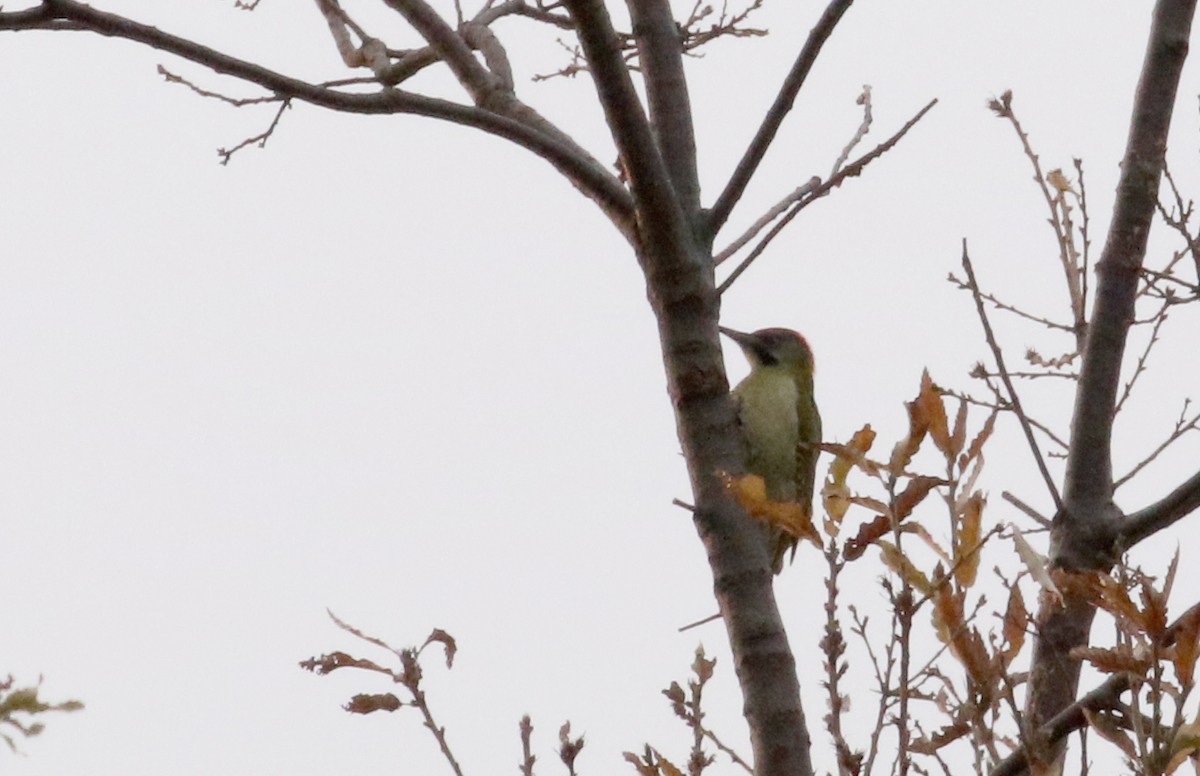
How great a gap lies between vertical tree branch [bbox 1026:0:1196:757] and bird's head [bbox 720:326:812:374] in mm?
3139

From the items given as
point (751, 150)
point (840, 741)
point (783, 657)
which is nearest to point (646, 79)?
point (751, 150)

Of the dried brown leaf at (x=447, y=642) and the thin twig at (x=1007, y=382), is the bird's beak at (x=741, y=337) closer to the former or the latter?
the thin twig at (x=1007, y=382)

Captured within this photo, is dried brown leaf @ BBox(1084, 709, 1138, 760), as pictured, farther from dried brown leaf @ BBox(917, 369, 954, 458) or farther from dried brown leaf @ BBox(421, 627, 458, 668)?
dried brown leaf @ BBox(421, 627, 458, 668)

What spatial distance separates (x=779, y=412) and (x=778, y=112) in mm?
3767

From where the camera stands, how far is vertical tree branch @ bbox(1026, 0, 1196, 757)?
3824 mm

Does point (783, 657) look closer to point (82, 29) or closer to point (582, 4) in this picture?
point (582, 4)

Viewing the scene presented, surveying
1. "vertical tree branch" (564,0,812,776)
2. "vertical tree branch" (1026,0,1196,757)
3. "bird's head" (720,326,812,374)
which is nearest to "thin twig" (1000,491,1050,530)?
"vertical tree branch" (1026,0,1196,757)

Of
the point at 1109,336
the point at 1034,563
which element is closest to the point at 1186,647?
the point at 1034,563

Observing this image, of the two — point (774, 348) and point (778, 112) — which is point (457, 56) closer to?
point (778, 112)

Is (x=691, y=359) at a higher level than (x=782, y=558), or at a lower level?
lower

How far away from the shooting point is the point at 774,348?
24.4 ft

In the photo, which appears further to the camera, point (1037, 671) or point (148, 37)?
point (148, 37)

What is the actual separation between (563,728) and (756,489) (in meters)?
0.56

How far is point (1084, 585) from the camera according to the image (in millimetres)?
2109
